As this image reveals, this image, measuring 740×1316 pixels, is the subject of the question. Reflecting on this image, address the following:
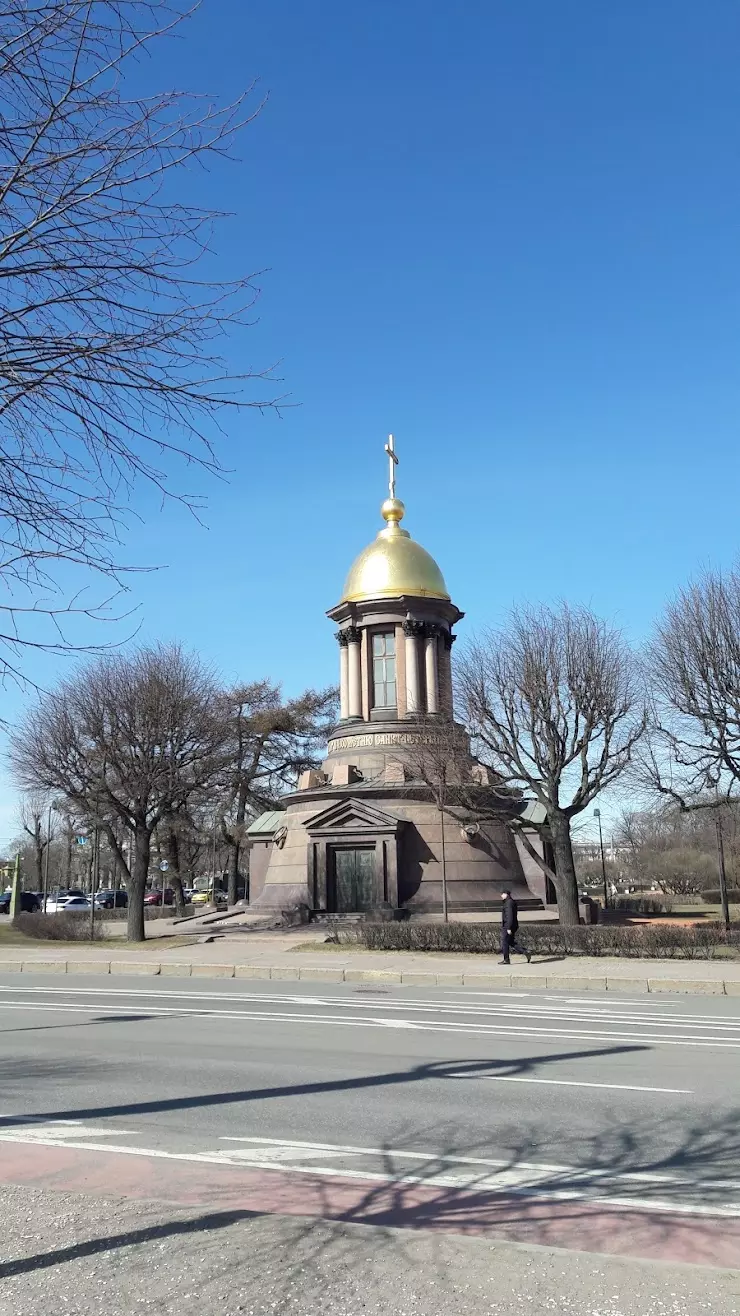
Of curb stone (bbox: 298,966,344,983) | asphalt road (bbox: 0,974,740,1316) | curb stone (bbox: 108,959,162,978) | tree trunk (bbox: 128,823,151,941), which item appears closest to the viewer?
asphalt road (bbox: 0,974,740,1316)

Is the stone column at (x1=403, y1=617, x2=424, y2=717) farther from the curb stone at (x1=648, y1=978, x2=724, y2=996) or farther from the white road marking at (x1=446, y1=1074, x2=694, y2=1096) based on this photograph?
the white road marking at (x1=446, y1=1074, x2=694, y2=1096)

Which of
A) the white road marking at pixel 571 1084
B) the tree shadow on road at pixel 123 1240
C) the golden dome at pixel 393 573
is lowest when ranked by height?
the white road marking at pixel 571 1084

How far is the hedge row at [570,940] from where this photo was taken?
22.2m

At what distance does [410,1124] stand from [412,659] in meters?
34.3

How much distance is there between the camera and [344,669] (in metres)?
43.6

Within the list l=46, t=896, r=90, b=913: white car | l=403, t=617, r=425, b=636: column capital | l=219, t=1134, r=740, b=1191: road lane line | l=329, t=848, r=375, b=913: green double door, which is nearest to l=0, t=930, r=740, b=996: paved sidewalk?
l=329, t=848, r=375, b=913: green double door

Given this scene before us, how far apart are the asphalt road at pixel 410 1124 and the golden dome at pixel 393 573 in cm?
3031

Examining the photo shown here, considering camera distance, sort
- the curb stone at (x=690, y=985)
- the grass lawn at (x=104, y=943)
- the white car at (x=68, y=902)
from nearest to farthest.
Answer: the curb stone at (x=690, y=985), the grass lawn at (x=104, y=943), the white car at (x=68, y=902)

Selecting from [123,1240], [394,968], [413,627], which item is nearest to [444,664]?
[413,627]

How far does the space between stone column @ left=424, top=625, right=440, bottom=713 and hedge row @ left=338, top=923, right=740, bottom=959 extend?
16.7 metres

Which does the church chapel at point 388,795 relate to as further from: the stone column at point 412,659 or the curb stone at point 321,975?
the curb stone at point 321,975

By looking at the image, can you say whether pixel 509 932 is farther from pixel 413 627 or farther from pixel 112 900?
pixel 112 900

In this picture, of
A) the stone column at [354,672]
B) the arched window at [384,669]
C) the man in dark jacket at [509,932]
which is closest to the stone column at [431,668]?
the arched window at [384,669]

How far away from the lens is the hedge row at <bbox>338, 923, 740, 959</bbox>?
2219 cm
